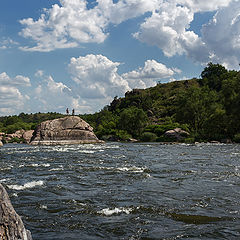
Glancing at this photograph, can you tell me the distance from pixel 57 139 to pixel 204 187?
4592 cm

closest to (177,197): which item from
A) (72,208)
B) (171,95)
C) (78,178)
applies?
(72,208)

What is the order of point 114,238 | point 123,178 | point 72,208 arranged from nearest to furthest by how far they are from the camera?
point 114,238 → point 72,208 → point 123,178

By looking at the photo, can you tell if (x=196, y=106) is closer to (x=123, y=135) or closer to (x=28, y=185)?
(x=123, y=135)

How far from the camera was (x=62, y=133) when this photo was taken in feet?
179

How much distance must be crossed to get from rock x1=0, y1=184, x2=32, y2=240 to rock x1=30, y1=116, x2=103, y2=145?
5007cm

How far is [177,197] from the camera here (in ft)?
32.4

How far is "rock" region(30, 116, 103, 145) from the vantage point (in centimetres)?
5394

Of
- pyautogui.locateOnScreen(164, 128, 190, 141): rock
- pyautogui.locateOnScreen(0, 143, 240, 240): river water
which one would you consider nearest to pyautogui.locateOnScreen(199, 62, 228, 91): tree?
pyautogui.locateOnScreen(164, 128, 190, 141): rock

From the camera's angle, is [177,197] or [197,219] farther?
[177,197]

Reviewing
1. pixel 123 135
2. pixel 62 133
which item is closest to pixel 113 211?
pixel 62 133

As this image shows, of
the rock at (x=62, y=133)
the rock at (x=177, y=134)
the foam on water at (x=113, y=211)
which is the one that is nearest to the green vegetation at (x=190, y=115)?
the rock at (x=177, y=134)

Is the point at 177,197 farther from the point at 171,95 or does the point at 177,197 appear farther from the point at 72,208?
the point at 171,95

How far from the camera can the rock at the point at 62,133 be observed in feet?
177

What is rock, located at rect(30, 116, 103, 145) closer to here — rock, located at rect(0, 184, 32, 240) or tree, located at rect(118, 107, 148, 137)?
tree, located at rect(118, 107, 148, 137)
